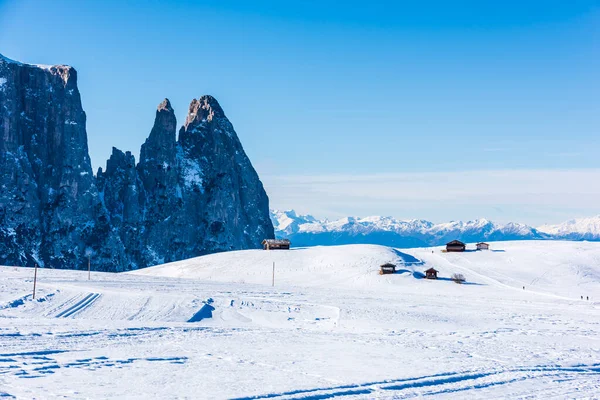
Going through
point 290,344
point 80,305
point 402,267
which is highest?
point 402,267

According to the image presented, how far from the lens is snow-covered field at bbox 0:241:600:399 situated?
18766mm

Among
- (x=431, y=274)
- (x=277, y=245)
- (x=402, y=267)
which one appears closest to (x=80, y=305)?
(x=431, y=274)

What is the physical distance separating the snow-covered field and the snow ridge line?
0.44 feet

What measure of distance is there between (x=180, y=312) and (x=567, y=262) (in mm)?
71844

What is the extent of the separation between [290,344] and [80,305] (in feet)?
58.2

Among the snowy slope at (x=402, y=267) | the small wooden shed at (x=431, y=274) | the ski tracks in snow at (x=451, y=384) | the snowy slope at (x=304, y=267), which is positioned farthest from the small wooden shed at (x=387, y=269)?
the ski tracks in snow at (x=451, y=384)

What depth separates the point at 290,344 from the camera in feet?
92.9

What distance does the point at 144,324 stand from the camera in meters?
32.4

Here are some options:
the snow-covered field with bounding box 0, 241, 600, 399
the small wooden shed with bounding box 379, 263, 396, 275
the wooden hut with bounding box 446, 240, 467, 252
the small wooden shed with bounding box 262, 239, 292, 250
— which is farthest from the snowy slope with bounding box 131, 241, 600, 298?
the snow-covered field with bounding box 0, 241, 600, 399

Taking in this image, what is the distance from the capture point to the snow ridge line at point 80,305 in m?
36.2

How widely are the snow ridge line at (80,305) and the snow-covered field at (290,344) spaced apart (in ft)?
0.44

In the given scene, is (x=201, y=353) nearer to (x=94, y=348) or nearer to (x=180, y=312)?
(x=94, y=348)

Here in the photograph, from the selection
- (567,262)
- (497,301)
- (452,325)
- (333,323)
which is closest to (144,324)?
(333,323)

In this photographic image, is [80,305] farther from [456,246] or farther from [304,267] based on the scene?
[456,246]
